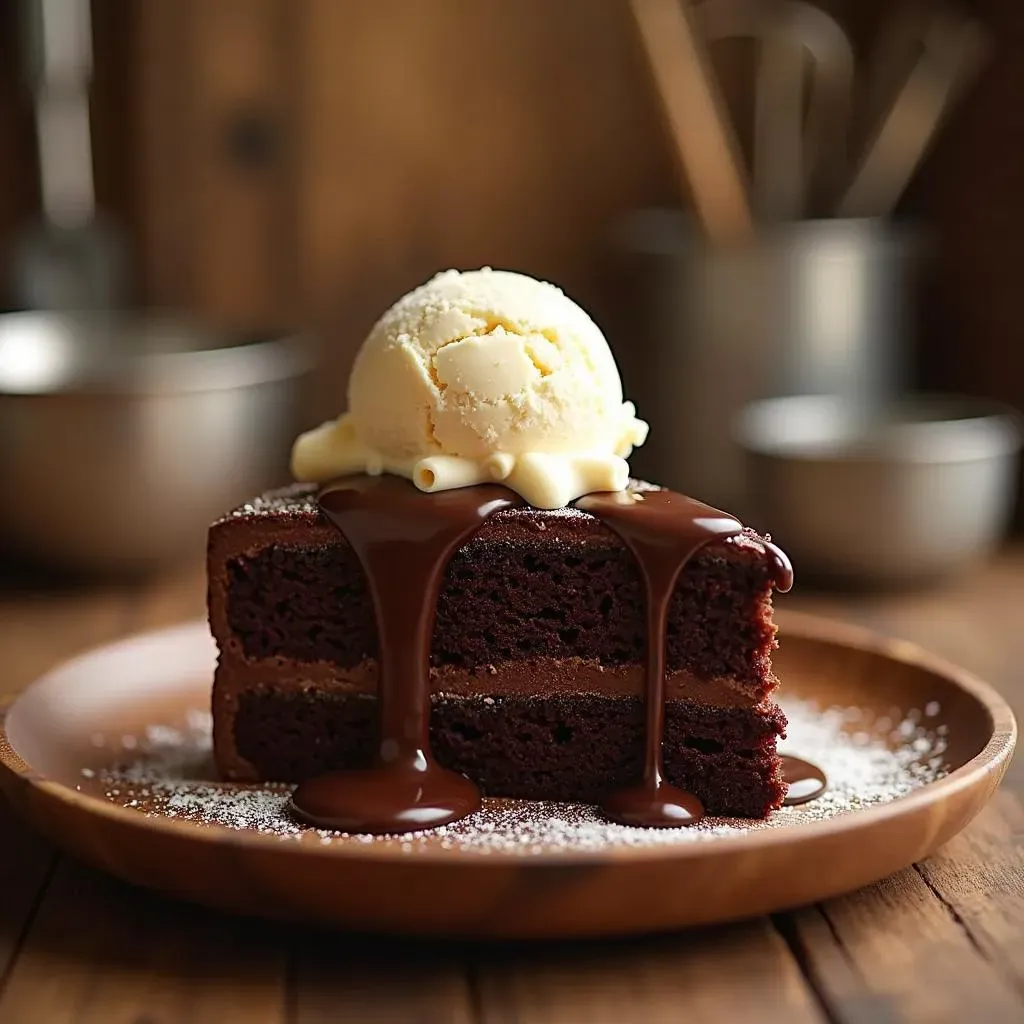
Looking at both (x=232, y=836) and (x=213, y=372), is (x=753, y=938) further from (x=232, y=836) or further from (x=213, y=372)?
(x=213, y=372)

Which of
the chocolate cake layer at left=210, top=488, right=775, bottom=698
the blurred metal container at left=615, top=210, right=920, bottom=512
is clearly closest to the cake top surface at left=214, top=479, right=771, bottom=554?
the chocolate cake layer at left=210, top=488, right=775, bottom=698

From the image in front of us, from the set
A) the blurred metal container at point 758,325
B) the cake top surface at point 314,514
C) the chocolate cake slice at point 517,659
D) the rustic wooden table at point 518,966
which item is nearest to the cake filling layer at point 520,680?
the chocolate cake slice at point 517,659

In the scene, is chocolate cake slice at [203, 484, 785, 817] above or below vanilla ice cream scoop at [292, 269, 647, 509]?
below

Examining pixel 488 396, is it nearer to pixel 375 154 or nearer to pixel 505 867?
pixel 505 867

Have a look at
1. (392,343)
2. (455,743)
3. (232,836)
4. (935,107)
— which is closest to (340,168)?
(935,107)

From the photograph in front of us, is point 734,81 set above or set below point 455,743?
above

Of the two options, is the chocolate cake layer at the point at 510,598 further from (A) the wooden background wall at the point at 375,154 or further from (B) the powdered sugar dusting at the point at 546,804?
(A) the wooden background wall at the point at 375,154

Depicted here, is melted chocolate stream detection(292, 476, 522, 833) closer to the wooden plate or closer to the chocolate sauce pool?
the chocolate sauce pool
